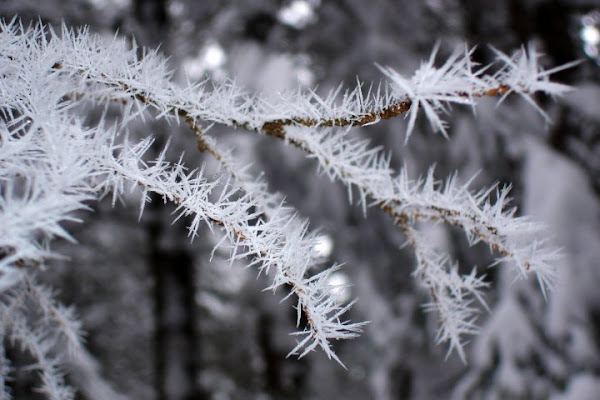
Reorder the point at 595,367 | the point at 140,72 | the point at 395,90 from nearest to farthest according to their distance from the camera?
1. the point at 395,90
2. the point at 140,72
3. the point at 595,367

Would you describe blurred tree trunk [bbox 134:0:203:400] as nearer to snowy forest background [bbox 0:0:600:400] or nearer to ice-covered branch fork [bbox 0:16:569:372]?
snowy forest background [bbox 0:0:600:400]

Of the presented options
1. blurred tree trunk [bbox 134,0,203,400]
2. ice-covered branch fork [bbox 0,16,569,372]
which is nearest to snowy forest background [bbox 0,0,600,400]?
blurred tree trunk [bbox 134,0,203,400]

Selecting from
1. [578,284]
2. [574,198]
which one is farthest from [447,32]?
[578,284]

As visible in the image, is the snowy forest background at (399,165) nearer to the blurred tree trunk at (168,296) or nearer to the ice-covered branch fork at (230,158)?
the blurred tree trunk at (168,296)

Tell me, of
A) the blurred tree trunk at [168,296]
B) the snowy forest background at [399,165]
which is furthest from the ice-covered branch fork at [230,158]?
the blurred tree trunk at [168,296]

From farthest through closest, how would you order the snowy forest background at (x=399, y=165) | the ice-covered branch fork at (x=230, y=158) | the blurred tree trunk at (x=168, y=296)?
the blurred tree trunk at (x=168, y=296) → the snowy forest background at (x=399, y=165) → the ice-covered branch fork at (x=230, y=158)

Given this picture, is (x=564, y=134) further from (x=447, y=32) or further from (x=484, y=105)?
(x=447, y=32)
